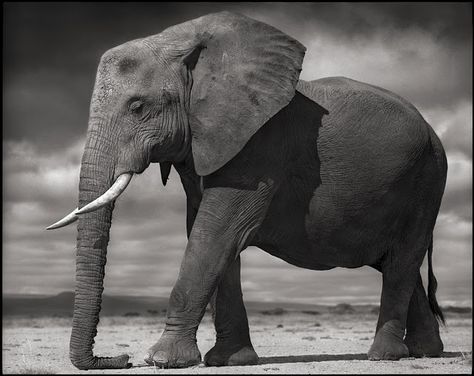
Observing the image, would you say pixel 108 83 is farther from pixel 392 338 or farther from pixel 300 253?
pixel 392 338

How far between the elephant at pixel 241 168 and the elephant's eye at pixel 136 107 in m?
0.02

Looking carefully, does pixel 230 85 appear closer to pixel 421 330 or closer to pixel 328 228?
pixel 328 228

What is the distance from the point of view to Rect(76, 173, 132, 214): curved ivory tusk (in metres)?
9.23

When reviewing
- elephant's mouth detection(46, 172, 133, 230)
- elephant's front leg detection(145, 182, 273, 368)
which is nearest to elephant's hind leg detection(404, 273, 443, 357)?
elephant's front leg detection(145, 182, 273, 368)

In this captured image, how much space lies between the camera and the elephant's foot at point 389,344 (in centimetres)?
1113

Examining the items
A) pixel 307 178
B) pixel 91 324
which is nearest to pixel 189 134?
pixel 307 178

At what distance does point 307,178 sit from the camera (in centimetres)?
1039

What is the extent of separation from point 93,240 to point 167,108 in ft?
5.54

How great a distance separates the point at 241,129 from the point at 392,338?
11.9ft

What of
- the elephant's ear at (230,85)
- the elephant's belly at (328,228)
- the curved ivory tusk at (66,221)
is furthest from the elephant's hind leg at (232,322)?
the curved ivory tusk at (66,221)

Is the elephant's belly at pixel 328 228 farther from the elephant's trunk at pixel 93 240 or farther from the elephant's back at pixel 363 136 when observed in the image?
the elephant's trunk at pixel 93 240

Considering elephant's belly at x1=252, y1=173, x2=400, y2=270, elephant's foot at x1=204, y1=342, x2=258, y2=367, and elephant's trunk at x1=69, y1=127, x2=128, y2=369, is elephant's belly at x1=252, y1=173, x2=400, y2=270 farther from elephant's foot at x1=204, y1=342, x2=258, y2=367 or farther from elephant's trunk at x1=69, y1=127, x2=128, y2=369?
elephant's trunk at x1=69, y1=127, x2=128, y2=369

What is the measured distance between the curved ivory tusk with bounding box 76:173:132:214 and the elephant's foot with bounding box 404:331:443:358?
5.23 metres

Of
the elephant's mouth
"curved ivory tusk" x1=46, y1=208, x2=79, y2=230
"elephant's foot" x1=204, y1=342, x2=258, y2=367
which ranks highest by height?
the elephant's mouth
